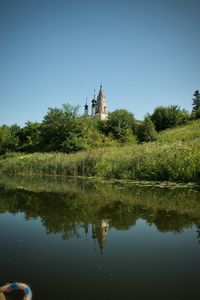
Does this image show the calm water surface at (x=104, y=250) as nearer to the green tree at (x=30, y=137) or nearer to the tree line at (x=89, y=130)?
the tree line at (x=89, y=130)

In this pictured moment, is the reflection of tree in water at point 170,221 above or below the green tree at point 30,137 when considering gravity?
below

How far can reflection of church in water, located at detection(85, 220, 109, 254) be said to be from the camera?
15.6 ft

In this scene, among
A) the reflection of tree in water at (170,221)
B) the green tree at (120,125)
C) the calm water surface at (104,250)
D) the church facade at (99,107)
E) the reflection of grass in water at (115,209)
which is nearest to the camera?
the calm water surface at (104,250)

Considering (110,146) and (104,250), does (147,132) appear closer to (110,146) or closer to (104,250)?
(110,146)

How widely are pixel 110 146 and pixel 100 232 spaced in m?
31.7

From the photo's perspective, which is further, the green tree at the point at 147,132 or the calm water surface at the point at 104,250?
the green tree at the point at 147,132

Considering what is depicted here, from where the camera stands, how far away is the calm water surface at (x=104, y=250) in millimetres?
3131

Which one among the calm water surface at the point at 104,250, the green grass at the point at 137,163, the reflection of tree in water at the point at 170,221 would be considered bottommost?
the calm water surface at the point at 104,250

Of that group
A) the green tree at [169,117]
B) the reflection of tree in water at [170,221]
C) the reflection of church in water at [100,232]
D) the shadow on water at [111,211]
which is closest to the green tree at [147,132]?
the green tree at [169,117]

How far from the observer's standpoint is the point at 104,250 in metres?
4.34

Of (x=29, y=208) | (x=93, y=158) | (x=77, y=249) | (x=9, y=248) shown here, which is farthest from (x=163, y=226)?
(x=93, y=158)

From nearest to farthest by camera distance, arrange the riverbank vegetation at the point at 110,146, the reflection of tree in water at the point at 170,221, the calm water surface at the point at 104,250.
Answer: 1. the calm water surface at the point at 104,250
2. the reflection of tree in water at the point at 170,221
3. the riverbank vegetation at the point at 110,146

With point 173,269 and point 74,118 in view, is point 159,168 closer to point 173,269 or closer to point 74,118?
point 173,269

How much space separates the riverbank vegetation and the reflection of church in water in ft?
22.7
